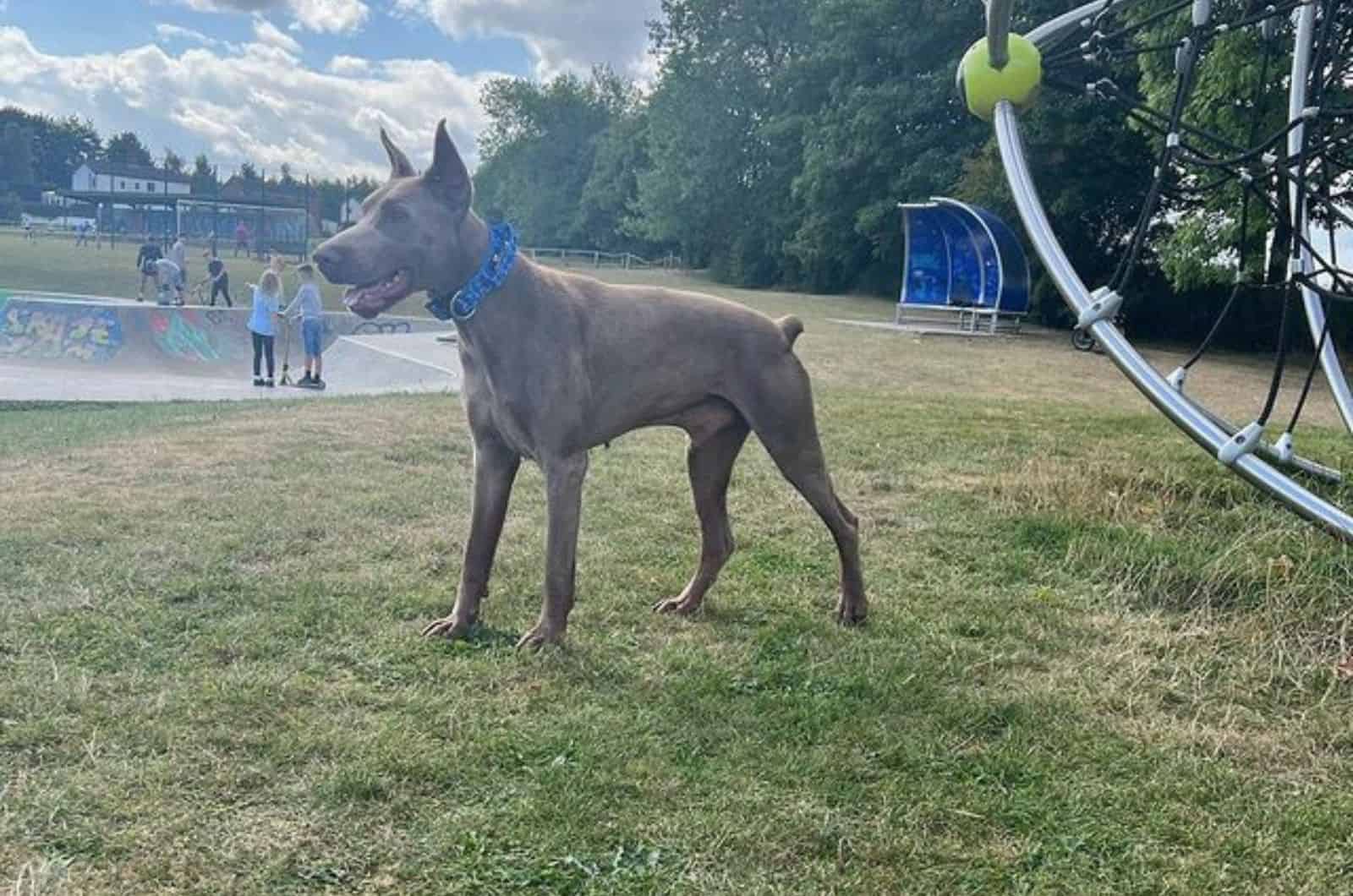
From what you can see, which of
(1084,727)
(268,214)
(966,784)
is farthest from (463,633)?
(268,214)

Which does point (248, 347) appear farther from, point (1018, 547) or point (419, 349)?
point (1018, 547)

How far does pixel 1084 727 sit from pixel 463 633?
242 centimetres

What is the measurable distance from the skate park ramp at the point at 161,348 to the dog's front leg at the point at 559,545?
1359cm

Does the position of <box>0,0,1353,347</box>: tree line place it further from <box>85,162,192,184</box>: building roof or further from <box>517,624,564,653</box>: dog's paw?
<box>85,162,192,184</box>: building roof

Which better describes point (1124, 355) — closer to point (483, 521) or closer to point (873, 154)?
point (483, 521)

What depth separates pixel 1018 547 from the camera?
6.12 metres

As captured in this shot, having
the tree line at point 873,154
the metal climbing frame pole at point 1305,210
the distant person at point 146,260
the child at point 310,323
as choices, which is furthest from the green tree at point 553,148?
the metal climbing frame pole at point 1305,210

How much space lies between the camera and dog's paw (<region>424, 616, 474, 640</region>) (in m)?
4.41

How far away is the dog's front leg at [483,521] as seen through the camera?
4.49 meters

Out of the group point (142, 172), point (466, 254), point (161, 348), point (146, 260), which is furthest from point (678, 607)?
point (142, 172)

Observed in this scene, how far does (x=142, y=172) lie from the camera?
298ft

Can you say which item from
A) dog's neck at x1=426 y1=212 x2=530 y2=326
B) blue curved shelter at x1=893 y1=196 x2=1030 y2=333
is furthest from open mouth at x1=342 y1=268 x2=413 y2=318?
blue curved shelter at x1=893 y1=196 x2=1030 y2=333

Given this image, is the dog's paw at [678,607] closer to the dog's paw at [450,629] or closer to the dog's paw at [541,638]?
the dog's paw at [541,638]

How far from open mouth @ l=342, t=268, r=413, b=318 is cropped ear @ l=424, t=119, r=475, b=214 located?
350mm
